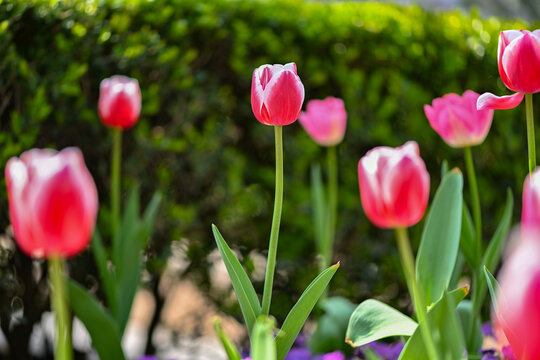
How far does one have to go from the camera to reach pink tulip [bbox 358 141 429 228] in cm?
84

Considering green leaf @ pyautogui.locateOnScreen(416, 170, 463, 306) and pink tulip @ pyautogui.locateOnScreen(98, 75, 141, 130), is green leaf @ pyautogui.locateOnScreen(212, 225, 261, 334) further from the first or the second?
pink tulip @ pyautogui.locateOnScreen(98, 75, 141, 130)

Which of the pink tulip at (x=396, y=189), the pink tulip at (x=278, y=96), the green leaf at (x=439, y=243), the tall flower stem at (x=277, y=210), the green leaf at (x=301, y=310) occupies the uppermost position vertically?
the pink tulip at (x=278, y=96)

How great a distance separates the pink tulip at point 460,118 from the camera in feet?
4.71

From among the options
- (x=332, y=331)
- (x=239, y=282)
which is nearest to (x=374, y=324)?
(x=239, y=282)

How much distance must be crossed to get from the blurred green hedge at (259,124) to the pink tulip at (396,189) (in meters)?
1.33

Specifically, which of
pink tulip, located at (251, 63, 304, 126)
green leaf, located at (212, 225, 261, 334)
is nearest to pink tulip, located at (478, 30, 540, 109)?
pink tulip, located at (251, 63, 304, 126)

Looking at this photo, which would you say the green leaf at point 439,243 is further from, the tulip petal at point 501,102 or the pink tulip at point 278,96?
the pink tulip at point 278,96

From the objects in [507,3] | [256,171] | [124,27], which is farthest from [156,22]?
[507,3]

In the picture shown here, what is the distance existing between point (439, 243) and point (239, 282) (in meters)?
0.41

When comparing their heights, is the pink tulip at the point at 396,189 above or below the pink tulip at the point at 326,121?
above

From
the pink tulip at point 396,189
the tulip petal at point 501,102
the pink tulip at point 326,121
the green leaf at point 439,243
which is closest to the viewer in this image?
the pink tulip at point 396,189

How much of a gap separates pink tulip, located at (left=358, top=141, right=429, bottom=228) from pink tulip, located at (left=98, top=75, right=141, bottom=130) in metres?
1.00

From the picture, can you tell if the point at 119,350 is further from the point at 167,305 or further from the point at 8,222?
the point at 167,305

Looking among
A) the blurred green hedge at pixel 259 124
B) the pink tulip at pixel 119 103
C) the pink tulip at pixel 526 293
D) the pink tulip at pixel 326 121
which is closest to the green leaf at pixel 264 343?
the pink tulip at pixel 526 293
